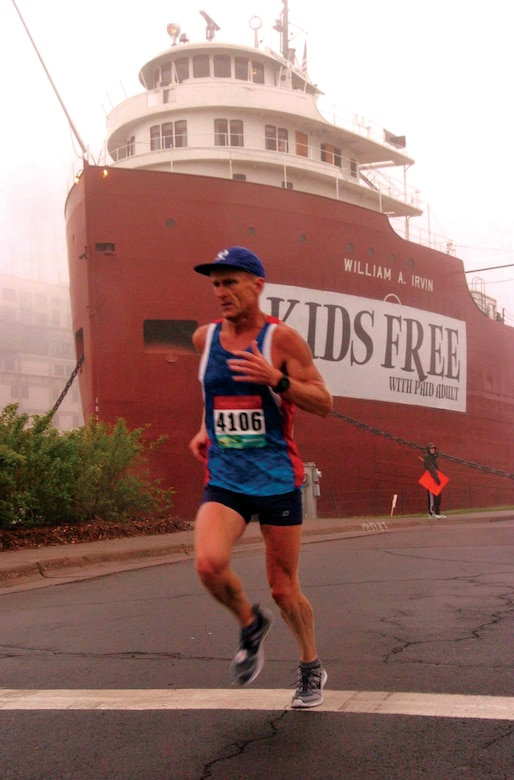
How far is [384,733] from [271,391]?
136 centimetres

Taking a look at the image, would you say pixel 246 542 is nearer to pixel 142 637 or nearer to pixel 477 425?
pixel 142 637

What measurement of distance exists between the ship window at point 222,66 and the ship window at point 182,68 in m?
0.72

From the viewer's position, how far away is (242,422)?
12.9ft

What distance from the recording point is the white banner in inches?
818

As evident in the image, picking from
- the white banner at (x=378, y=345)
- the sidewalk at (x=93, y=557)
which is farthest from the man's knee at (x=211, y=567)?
the white banner at (x=378, y=345)

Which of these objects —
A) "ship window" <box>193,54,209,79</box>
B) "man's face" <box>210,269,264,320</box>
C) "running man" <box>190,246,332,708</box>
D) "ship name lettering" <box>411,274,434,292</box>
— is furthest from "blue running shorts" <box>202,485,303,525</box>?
"ship window" <box>193,54,209,79</box>

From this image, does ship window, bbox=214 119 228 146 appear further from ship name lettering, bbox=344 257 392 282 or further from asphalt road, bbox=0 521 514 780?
asphalt road, bbox=0 521 514 780

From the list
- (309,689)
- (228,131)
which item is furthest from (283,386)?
(228,131)

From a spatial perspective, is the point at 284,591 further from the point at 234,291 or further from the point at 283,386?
the point at 234,291

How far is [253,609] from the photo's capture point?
4.10 m

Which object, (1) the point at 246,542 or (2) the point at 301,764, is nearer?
(2) the point at 301,764

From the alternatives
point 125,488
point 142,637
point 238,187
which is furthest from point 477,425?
point 142,637

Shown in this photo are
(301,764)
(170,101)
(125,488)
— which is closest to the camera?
(301,764)

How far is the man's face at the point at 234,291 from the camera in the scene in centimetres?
400
